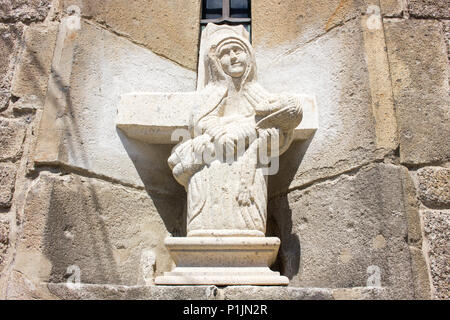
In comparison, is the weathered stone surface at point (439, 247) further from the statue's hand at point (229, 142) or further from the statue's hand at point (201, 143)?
the statue's hand at point (201, 143)

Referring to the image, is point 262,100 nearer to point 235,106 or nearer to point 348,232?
point 235,106

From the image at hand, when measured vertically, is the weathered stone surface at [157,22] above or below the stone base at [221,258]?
above

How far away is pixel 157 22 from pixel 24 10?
2.82ft

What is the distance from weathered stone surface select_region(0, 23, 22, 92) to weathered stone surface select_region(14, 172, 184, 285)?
673 mm

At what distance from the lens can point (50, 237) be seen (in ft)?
7.41

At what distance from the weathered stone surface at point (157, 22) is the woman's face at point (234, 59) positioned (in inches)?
28.0

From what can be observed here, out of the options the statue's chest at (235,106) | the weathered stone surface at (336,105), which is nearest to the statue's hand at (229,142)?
the statue's chest at (235,106)

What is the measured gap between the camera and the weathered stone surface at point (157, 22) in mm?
2975

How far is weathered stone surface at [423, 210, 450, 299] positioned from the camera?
2125 millimetres

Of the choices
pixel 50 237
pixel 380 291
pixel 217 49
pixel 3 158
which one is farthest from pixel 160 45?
pixel 380 291

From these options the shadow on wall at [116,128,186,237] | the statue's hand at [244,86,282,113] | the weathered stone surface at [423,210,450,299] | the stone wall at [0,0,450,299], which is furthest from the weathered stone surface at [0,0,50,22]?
the weathered stone surface at [423,210,450,299]

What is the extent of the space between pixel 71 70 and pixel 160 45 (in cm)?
74

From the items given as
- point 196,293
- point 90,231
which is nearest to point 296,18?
point 90,231

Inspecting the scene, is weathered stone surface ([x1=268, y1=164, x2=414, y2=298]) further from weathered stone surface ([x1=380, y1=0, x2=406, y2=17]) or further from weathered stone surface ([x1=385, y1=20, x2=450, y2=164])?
weathered stone surface ([x1=380, y1=0, x2=406, y2=17])
